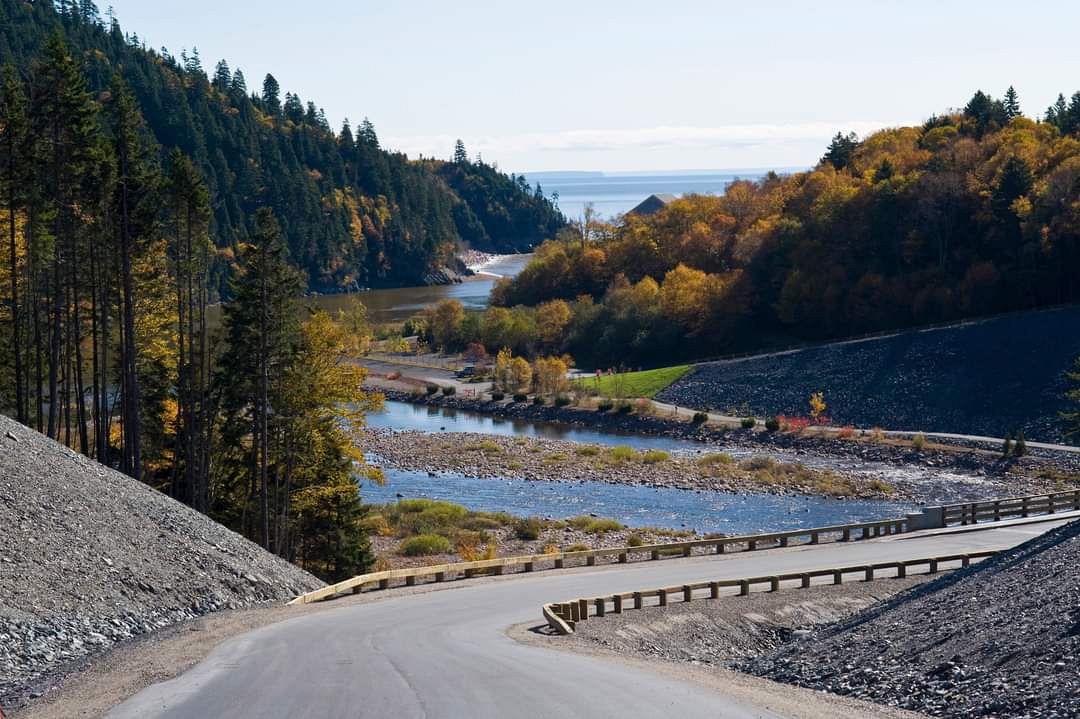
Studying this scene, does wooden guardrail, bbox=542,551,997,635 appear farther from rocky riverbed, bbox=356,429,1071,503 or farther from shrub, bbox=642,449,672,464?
shrub, bbox=642,449,672,464

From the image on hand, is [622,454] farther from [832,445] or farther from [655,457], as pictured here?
[832,445]

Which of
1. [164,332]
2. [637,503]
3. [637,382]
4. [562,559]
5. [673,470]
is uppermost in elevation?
[164,332]

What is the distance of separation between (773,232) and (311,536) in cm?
7382

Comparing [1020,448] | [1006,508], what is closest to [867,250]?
[1020,448]

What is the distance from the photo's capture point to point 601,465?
6694 cm

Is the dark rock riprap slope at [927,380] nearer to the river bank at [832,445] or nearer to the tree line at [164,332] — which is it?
the river bank at [832,445]

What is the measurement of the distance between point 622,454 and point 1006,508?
1182 inches

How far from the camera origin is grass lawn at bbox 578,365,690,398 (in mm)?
89750

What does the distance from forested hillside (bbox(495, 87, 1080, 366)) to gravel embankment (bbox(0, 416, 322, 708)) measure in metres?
72.2

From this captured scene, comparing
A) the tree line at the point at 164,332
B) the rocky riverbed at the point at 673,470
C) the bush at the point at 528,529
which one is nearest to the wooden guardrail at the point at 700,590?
the tree line at the point at 164,332

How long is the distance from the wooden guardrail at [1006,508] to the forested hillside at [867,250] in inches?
1885

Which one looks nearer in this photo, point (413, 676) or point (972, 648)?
point (972, 648)

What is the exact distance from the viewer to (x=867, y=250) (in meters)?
99.6

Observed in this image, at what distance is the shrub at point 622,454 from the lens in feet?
226
